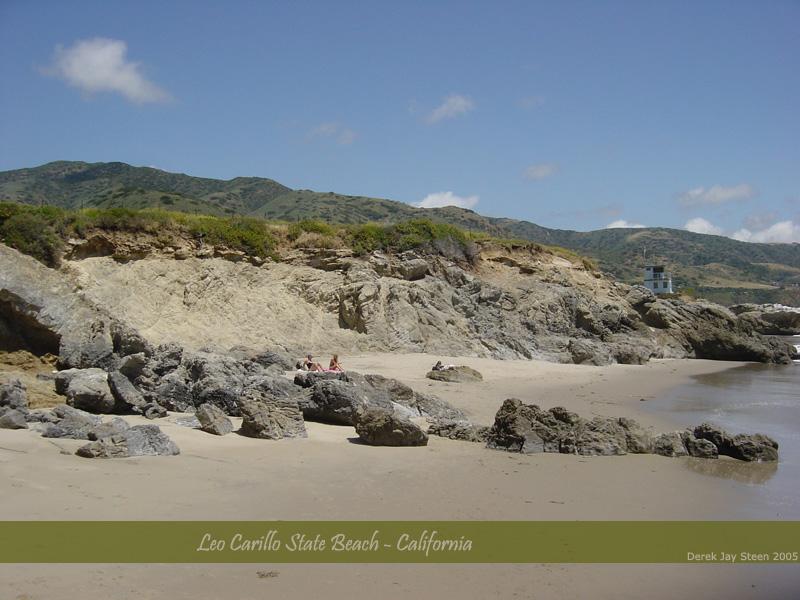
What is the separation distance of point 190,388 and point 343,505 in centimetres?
563

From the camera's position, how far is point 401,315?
22438 millimetres

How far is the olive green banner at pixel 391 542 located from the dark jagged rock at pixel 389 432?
3.15 m

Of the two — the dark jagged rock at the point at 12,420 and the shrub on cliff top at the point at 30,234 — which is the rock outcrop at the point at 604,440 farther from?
the shrub on cliff top at the point at 30,234

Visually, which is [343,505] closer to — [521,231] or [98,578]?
[98,578]

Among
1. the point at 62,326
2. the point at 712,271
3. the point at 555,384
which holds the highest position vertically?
the point at 712,271

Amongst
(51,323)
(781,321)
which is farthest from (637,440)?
(781,321)

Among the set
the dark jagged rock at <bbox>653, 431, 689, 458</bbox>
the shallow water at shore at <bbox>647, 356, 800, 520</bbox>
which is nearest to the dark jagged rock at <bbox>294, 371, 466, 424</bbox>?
the dark jagged rock at <bbox>653, 431, 689, 458</bbox>

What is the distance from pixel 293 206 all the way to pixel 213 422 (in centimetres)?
7088

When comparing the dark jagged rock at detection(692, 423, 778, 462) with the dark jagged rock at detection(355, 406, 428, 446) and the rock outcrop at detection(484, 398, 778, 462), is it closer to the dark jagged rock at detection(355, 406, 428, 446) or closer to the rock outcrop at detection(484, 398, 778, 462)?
the rock outcrop at detection(484, 398, 778, 462)

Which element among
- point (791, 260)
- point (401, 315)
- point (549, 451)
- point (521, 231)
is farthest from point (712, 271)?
point (549, 451)

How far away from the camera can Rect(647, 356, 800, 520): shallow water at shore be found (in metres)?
6.89

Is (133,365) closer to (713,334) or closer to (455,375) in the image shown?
(455,375)

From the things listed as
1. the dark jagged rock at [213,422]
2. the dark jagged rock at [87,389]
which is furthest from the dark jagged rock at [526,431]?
the dark jagged rock at [87,389]

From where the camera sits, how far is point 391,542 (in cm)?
475
